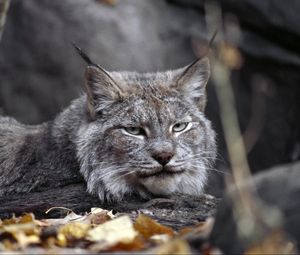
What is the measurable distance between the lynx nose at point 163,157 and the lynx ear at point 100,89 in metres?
0.86

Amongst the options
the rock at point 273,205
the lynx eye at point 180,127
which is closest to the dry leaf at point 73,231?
the rock at point 273,205

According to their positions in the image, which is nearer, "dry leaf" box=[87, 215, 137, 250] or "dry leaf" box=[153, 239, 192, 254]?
"dry leaf" box=[153, 239, 192, 254]

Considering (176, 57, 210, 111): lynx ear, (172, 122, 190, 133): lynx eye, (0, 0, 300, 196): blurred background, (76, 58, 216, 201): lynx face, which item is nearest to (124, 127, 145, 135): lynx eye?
(76, 58, 216, 201): lynx face

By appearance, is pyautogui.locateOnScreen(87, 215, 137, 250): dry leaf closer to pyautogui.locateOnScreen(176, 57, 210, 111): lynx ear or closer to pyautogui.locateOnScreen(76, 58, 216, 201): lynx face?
pyautogui.locateOnScreen(76, 58, 216, 201): lynx face

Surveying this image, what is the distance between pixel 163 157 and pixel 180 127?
61 cm

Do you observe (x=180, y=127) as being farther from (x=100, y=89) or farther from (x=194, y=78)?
(x=100, y=89)

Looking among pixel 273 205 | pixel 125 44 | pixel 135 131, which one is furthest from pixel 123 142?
pixel 125 44

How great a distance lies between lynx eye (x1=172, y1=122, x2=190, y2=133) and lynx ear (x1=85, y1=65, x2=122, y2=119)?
58 centimetres

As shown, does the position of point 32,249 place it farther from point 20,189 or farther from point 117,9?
point 117,9

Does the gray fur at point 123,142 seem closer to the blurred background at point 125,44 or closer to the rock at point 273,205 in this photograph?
the rock at point 273,205

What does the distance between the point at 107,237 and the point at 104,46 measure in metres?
7.56

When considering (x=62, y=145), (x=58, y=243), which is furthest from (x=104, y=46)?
(x=58, y=243)

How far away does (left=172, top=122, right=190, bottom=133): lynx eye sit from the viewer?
740 cm

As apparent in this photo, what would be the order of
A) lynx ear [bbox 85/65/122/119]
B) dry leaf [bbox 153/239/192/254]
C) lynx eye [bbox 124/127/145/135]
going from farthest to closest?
lynx ear [bbox 85/65/122/119], lynx eye [bbox 124/127/145/135], dry leaf [bbox 153/239/192/254]
